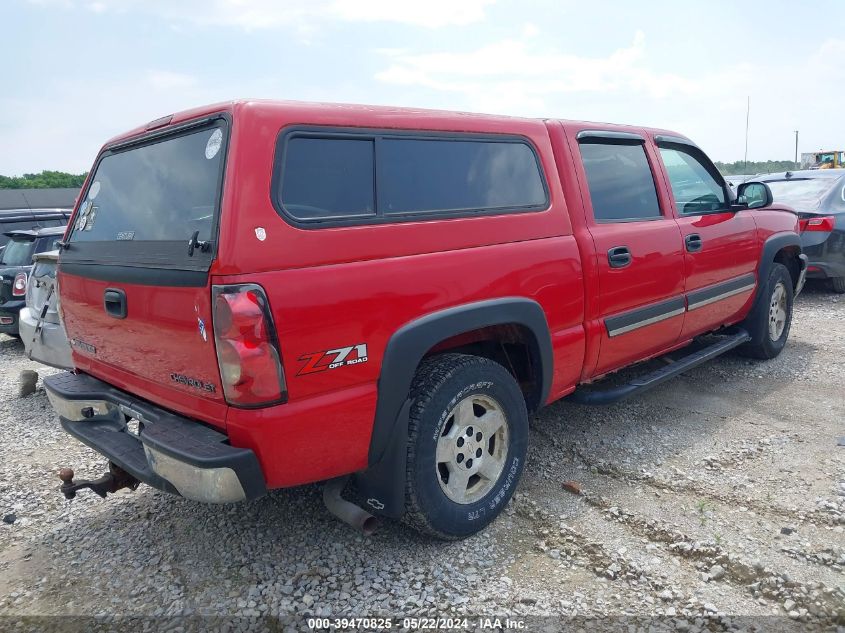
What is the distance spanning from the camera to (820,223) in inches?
298

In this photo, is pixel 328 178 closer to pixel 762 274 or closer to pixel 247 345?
pixel 247 345

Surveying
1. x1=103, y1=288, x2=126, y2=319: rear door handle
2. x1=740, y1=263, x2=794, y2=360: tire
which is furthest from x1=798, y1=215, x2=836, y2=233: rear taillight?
x1=103, y1=288, x2=126, y2=319: rear door handle

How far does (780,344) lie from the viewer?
5500 millimetres

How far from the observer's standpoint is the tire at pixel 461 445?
2654mm

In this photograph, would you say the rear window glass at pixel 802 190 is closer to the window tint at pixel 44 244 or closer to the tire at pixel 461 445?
the tire at pixel 461 445

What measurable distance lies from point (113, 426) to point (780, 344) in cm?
532

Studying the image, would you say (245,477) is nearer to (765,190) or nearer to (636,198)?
(636,198)

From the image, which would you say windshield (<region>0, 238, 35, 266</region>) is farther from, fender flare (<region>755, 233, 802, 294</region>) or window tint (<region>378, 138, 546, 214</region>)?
fender flare (<region>755, 233, 802, 294</region>)

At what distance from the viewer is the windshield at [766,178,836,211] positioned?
7.93 m

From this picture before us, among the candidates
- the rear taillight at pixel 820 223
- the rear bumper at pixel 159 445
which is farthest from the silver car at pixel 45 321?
the rear taillight at pixel 820 223

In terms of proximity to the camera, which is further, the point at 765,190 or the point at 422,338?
the point at 765,190

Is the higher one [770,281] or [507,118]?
[507,118]

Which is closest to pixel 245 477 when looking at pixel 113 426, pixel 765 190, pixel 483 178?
pixel 113 426

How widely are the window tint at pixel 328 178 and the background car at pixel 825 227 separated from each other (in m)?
7.08
